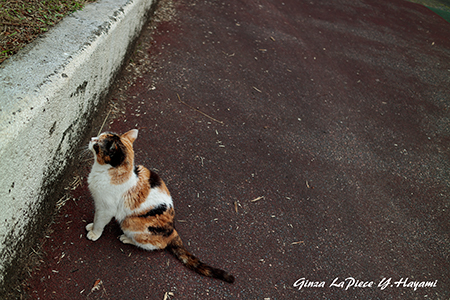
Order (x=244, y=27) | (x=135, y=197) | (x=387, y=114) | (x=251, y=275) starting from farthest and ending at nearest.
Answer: (x=244, y=27) < (x=387, y=114) < (x=251, y=275) < (x=135, y=197)

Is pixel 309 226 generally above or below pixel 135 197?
below

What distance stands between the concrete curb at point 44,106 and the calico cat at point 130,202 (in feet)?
1.12

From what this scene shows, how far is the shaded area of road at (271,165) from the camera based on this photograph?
106 inches

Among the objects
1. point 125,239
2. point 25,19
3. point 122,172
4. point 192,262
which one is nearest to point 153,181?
point 122,172

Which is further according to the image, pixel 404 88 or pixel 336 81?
pixel 404 88

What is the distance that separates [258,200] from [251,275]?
850 mm

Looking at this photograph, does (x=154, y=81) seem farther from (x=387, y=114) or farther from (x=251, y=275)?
(x=387, y=114)

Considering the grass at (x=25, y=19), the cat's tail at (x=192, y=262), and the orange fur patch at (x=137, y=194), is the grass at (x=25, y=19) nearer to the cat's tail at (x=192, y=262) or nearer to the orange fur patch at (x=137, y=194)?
the orange fur patch at (x=137, y=194)

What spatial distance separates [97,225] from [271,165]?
210cm

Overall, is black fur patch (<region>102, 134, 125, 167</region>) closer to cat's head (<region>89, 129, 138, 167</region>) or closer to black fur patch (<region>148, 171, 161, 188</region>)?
cat's head (<region>89, 129, 138, 167</region>)

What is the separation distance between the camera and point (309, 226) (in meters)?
3.40

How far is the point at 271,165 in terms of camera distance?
154 inches

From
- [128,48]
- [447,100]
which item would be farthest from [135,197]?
[447,100]

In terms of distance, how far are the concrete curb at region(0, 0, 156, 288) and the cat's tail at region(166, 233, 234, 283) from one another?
3.57 feet
